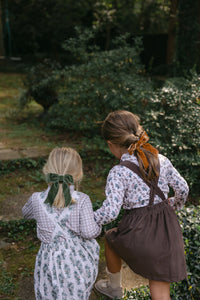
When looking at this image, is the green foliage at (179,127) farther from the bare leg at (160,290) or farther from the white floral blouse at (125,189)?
the bare leg at (160,290)

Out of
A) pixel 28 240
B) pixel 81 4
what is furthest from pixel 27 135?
pixel 81 4

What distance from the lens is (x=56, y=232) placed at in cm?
211

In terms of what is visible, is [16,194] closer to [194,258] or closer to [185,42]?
[194,258]

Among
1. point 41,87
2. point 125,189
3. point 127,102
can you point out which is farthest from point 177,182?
point 41,87

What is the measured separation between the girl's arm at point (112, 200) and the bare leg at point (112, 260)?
381mm

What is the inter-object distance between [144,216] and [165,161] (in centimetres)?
40

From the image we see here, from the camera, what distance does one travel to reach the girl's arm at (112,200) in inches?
83.4

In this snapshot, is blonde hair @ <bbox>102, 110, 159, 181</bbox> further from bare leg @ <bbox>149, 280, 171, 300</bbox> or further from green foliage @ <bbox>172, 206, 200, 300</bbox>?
green foliage @ <bbox>172, 206, 200, 300</bbox>

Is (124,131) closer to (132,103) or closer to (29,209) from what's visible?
(29,209)

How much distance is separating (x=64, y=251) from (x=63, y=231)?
12 centimetres

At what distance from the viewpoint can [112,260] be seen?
2461 mm

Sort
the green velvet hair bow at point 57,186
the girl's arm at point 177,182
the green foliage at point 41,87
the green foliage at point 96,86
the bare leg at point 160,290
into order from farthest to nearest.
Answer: the green foliage at point 41,87, the green foliage at point 96,86, the girl's arm at point 177,182, the bare leg at point 160,290, the green velvet hair bow at point 57,186

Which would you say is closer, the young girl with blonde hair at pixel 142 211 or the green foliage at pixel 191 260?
the young girl with blonde hair at pixel 142 211

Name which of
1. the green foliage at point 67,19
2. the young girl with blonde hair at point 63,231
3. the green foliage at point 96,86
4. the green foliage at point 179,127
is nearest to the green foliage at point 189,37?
the green foliage at point 96,86
